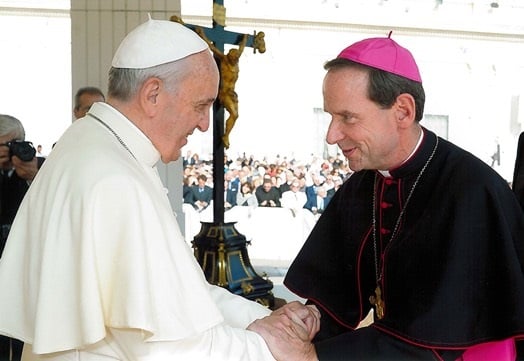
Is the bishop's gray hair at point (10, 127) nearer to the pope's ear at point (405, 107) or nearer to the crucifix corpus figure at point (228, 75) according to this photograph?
the crucifix corpus figure at point (228, 75)

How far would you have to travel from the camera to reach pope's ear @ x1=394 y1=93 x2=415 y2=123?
6.68 ft

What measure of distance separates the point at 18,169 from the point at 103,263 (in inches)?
86.1

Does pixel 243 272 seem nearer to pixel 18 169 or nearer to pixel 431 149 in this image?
pixel 18 169

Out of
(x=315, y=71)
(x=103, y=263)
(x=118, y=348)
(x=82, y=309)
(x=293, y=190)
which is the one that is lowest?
(x=293, y=190)

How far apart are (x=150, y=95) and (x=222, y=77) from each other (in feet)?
7.80

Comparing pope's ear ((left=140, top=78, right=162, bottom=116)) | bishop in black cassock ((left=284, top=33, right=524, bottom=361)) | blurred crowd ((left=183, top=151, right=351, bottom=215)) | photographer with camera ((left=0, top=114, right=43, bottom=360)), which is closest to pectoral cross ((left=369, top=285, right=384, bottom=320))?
bishop in black cassock ((left=284, top=33, right=524, bottom=361))

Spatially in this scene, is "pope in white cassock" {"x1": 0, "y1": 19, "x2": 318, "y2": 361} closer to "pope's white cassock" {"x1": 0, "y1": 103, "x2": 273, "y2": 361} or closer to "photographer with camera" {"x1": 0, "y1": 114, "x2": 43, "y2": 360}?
"pope's white cassock" {"x1": 0, "y1": 103, "x2": 273, "y2": 361}

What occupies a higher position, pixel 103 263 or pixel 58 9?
pixel 58 9

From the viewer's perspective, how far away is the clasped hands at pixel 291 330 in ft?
6.76

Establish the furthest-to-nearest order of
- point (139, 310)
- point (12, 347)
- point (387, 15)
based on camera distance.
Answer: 1. point (387, 15)
2. point (12, 347)
3. point (139, 310)

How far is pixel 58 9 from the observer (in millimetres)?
13281

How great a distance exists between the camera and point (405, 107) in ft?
6.71

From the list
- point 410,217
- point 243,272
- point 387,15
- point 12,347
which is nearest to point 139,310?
point 410,217

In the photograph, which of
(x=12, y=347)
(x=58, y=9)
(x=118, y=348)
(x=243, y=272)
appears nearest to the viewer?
(x=118, y=348)
